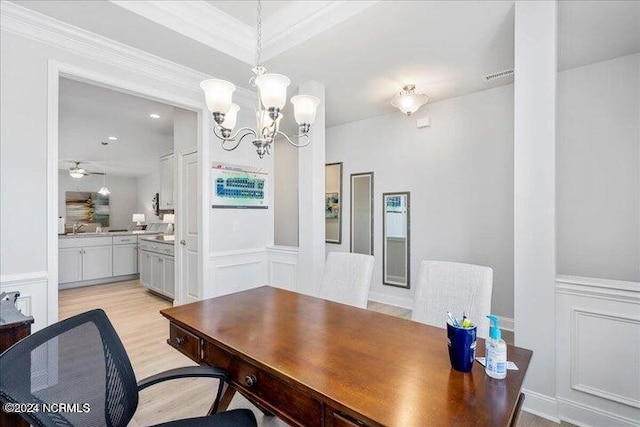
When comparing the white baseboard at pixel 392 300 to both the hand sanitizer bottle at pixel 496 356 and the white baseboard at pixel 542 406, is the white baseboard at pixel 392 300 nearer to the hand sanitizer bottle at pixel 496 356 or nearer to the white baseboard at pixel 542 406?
the white baseboard at pixel 542 406

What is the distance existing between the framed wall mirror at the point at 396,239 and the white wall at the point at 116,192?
9.19 metres

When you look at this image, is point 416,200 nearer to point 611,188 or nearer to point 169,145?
point 611,188

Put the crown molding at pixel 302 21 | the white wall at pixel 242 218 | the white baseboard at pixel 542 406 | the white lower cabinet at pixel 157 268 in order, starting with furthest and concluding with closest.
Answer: the white lower cabinet at pixel 157 268 → the white wall at pixel 242 218 → the crown molding at pixel 302 21 → the white baseboard at pixel 542 406

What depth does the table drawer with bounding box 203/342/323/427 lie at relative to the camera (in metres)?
1.01

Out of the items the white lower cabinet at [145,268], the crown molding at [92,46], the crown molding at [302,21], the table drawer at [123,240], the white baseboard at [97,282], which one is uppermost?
the crown molding at [302,21]

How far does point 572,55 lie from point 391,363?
315 cm

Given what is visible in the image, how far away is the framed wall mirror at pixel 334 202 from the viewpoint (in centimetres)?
476

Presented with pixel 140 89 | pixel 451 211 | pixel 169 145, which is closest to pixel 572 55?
→ pixel 451 211

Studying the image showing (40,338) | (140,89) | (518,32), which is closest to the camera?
(40,338)

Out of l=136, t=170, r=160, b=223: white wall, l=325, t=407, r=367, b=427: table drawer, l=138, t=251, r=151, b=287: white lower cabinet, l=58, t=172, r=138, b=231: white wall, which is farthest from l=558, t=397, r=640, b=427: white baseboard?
l=58, t=172, r=138, b=231: white wall

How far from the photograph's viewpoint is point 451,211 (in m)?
3.71

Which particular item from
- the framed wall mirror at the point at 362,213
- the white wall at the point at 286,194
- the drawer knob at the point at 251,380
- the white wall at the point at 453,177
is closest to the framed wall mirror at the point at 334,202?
the framed wall mirror at the point at 362,213

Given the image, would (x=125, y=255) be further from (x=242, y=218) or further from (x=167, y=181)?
(x=242, y=218)

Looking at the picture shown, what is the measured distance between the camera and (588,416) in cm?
186
